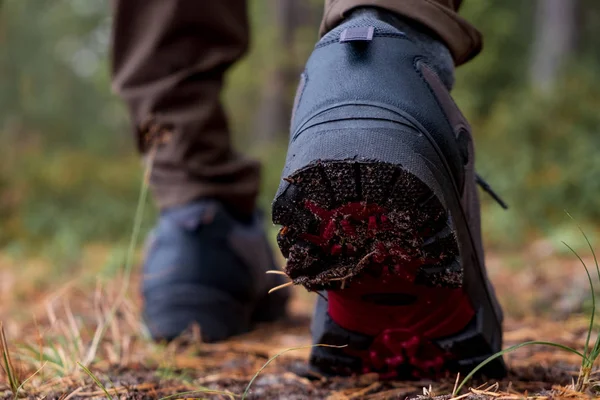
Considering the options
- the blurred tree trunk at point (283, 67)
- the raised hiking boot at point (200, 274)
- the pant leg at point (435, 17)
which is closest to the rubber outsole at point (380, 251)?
the pant leg at point (435, 17)

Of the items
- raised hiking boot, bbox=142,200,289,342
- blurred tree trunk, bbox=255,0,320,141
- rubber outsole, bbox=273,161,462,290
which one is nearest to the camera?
rubber outsole, bbox=273,161,462,290

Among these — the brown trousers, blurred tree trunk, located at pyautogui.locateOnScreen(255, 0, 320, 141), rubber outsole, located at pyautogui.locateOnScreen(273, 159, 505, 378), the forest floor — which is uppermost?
blurred tree trunk, located at pyautogui.locateOnScreen(255, 0, 320, 141)

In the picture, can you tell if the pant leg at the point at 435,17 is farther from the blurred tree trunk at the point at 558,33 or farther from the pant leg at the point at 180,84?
the blurred tree trunk at the point at 558,33

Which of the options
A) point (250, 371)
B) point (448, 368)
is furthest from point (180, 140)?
point (448, 368)

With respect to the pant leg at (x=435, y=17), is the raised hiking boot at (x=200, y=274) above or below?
below

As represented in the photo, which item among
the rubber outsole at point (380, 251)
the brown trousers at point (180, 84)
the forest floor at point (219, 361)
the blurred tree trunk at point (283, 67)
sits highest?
the blurred tree trunk at point (283, 67)

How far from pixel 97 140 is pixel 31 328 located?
30.8 feet

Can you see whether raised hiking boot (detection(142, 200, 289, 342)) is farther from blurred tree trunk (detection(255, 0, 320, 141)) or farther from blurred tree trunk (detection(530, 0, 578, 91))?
blurred tree trunk (detection(255, 0, 320, 141))

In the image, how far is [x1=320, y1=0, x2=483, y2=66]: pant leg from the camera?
968 millimetres

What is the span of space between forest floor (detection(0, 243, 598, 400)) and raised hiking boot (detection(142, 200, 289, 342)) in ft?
0.17

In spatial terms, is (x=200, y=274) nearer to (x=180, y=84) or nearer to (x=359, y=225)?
(x=180, y=84)

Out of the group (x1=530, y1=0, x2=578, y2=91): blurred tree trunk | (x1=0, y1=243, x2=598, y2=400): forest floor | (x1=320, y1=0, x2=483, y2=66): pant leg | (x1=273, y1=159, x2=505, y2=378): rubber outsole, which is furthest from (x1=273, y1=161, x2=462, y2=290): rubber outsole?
(x1=530, y1=0, x2=578, y2=91): blurred tree trunk

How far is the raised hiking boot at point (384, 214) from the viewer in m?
0.79

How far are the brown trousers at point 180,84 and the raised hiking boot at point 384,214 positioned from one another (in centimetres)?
74
